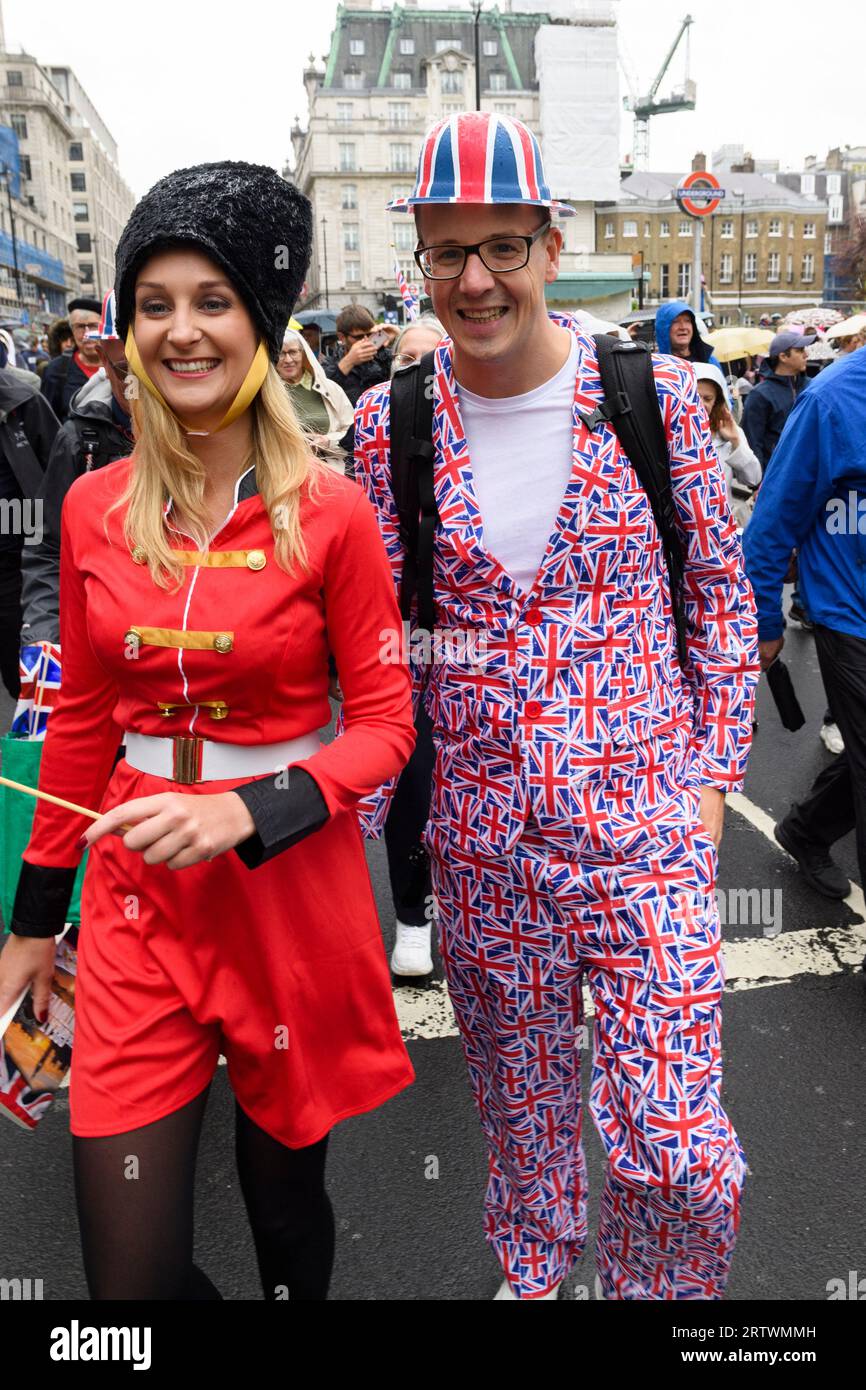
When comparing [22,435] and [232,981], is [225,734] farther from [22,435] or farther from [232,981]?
[22,435]

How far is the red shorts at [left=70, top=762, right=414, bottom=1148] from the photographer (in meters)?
1.71

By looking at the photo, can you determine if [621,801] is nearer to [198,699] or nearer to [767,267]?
[198,699]

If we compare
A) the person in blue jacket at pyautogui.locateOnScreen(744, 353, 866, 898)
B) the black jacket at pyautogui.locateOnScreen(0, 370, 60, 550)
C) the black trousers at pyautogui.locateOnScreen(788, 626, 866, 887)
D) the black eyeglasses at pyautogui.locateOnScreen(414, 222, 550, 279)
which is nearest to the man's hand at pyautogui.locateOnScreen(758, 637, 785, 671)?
the person in blue jacket at pyautogui.locateOnScreen(744, 353, 866, 898)

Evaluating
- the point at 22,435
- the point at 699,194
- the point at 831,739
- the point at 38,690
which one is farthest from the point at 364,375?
the point at 699,194

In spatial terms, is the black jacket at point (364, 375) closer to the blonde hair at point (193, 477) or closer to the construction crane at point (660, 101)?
the blonde hair at point (193, 477)

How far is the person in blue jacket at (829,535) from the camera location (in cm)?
327

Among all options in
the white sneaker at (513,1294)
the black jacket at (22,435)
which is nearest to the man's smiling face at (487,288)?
the white sneaker at (513,1294)

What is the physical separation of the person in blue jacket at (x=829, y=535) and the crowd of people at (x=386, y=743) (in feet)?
4.48

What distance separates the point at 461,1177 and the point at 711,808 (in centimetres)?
137

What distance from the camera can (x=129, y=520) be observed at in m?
1.82

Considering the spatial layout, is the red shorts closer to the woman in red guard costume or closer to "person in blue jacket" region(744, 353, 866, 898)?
the woman in red guard costume
